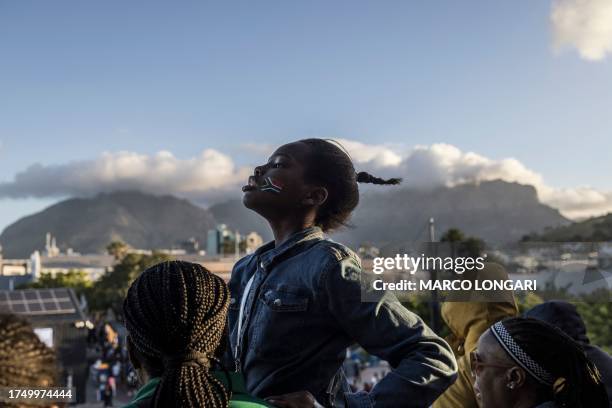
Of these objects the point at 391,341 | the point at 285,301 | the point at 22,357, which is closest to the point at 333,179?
the point at 285,301

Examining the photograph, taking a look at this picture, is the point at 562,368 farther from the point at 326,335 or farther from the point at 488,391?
the point at 326,335

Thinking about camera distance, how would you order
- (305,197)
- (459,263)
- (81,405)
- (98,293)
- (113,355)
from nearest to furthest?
(305,197), (459,263), (81,405), (113,355), (98,293)

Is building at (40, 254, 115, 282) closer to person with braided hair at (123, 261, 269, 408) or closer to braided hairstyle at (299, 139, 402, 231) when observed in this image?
braided hairstyle at (299, 139, 402, 231)

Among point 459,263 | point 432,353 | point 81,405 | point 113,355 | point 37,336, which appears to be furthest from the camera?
point 113,355

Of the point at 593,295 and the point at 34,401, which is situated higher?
the point at 593,295

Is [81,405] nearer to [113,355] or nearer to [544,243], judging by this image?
[113,355]

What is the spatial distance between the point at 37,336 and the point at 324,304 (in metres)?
0.90

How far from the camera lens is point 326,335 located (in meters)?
2.24

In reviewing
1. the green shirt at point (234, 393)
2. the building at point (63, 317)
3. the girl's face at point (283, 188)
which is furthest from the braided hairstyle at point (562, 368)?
the building at point (63, 317)

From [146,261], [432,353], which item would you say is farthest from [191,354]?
[146,261]

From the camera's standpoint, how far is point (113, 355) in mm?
34812

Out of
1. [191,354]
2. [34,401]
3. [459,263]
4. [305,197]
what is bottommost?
[34,401]

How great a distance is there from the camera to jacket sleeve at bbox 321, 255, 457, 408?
205 centimetres

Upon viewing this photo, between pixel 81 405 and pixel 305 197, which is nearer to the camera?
pixel 305 197
